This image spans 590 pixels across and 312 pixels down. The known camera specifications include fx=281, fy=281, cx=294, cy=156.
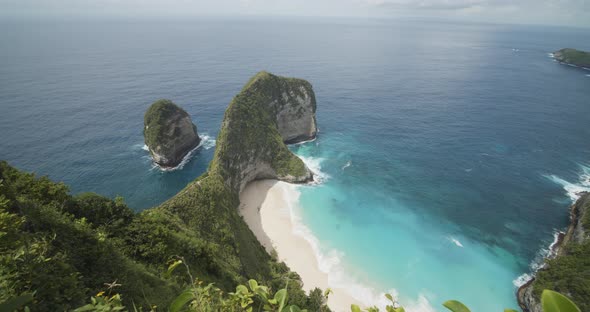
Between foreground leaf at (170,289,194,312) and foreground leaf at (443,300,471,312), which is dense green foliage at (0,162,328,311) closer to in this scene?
foreground leaf at (170,289,194,312)

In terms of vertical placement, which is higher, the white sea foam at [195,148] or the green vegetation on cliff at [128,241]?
the green vegetation on cliff at [128,241]

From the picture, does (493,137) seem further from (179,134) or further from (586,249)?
(179,134)

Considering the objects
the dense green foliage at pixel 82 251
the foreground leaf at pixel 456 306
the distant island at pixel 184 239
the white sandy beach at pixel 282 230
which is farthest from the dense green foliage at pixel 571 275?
the foreground leaf at pixel 456 306

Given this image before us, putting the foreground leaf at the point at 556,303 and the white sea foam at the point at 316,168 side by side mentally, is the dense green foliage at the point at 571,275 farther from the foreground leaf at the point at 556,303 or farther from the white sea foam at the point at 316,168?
the foreground leaf at the point at 556,303

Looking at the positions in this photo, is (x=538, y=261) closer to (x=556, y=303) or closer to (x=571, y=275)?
(x=571, y=275)

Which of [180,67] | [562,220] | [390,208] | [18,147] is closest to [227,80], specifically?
[180,67]

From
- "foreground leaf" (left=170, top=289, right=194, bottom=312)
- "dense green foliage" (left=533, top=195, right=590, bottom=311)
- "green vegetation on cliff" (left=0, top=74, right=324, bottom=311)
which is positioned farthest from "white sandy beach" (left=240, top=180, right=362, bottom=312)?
"foreground leaf" (left=170, top=289, right=194, bottom=312)
